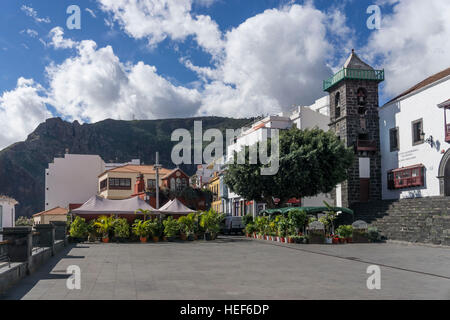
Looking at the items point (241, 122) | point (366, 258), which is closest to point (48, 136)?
point (241, 122)

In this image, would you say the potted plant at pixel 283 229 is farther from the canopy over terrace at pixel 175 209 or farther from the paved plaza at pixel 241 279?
the paved plaza at pixel 241 279

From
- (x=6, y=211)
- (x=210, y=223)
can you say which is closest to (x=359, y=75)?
(x=210, y=223)

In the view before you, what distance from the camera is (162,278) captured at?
39.1 ft

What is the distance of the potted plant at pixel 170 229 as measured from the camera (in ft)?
99.1

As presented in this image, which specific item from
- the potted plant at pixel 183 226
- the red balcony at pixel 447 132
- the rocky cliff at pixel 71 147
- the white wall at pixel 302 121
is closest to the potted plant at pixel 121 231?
the potted plant at pixel 183 226

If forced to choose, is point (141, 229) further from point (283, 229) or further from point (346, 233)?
point (346, 233)

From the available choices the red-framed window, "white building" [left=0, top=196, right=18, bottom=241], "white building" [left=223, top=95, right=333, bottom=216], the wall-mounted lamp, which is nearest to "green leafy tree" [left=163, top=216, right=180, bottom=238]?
"white building" [left=0, top=196, right=18, bottom=241]

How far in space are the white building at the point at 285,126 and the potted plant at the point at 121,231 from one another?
2033 cm

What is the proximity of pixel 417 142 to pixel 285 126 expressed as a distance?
2071cm

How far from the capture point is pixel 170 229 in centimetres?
3023

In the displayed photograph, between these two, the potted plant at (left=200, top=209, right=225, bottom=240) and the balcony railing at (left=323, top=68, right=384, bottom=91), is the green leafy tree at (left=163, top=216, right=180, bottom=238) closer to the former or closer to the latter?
the potted plant at (left=200, top=209, right=225, bottom=240)

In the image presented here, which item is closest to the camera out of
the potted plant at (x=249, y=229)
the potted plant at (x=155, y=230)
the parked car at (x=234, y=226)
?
the potted plant at (x=155, y=230)

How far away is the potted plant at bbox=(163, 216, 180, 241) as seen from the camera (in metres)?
30.2

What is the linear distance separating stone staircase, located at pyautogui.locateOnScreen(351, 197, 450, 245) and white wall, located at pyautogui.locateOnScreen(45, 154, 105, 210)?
5599 cm
